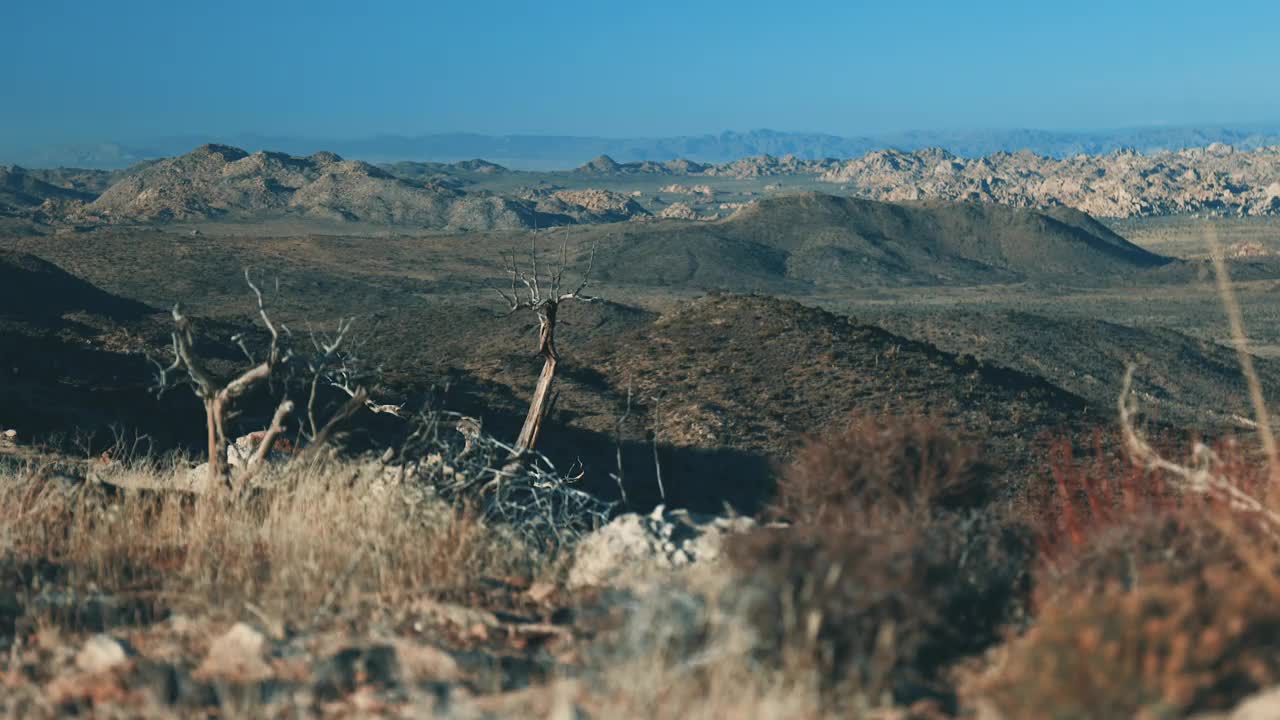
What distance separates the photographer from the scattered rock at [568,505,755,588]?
6.21 metres

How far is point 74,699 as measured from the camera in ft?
14.5

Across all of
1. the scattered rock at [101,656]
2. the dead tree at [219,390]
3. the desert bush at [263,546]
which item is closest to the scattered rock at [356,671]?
the desert bush at [263,546]

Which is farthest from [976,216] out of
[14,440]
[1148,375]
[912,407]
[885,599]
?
[885,599]

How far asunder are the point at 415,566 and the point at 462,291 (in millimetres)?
51606

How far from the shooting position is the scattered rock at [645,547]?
245 inches

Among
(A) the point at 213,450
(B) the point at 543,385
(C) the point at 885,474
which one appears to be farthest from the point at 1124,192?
(A) the point at 213,450

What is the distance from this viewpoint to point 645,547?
6.59 meters

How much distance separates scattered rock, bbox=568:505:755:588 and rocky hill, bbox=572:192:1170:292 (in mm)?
58755

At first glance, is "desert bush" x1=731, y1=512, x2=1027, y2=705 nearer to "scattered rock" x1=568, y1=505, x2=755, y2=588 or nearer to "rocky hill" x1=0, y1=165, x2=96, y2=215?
"scattered rock" x1=568, y1=505, x2=755, y2=588

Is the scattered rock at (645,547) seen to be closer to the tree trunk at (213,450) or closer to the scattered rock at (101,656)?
the scattered rock at (101,656)

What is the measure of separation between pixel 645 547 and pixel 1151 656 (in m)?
3.37

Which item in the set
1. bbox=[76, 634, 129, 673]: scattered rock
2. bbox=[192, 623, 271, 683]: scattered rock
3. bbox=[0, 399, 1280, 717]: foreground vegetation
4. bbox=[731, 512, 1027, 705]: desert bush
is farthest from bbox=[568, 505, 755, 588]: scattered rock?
bbox=[76, 634, 129, 673]: scattered rock

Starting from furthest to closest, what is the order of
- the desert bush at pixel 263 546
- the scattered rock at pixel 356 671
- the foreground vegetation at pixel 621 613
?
the desert bush at pixel 263 546
the scattered rock at pixel 356 671
the foreground vegetation at pixel 621 613

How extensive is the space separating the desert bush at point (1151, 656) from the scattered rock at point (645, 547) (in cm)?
239
